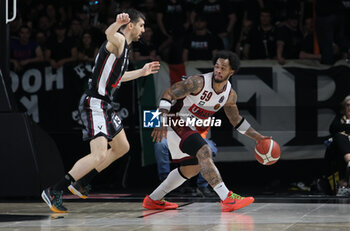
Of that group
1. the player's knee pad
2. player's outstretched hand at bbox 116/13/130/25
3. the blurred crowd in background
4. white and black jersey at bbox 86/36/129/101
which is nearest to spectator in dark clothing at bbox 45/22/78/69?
the blurred crowd in background

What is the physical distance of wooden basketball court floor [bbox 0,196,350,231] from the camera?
22.3ft

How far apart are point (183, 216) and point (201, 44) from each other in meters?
5.06

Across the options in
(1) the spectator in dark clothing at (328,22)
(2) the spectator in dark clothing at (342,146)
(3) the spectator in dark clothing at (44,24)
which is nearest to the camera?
(2) the spectator in dark clothing at (342,146)

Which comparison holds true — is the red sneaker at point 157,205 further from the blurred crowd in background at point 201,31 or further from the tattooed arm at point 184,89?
the blurred crowd in background at point 201,31

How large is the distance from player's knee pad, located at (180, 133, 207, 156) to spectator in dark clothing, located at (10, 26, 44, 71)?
499 centimetres

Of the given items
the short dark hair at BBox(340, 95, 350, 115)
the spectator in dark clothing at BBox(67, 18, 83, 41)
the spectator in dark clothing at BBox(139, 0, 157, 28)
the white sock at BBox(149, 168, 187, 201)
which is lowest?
the white sock at BBox(149, 168, 187, 201)

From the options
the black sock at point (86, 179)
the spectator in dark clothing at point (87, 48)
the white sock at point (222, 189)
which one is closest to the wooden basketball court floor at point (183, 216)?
the white sock at point (222, 189)

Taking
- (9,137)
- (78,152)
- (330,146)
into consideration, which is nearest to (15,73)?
(78,152)

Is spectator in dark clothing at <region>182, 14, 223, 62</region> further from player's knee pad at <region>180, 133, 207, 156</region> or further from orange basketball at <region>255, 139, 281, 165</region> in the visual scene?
player's knee pad at <region>180, 133, 207, 156</region>

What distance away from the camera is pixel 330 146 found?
10.7 meters

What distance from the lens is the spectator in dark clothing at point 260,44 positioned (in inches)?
480

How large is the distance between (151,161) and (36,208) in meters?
3.13

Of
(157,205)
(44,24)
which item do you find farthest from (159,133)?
(44,24)

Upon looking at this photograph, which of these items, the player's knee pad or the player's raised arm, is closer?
the player's raised arm
